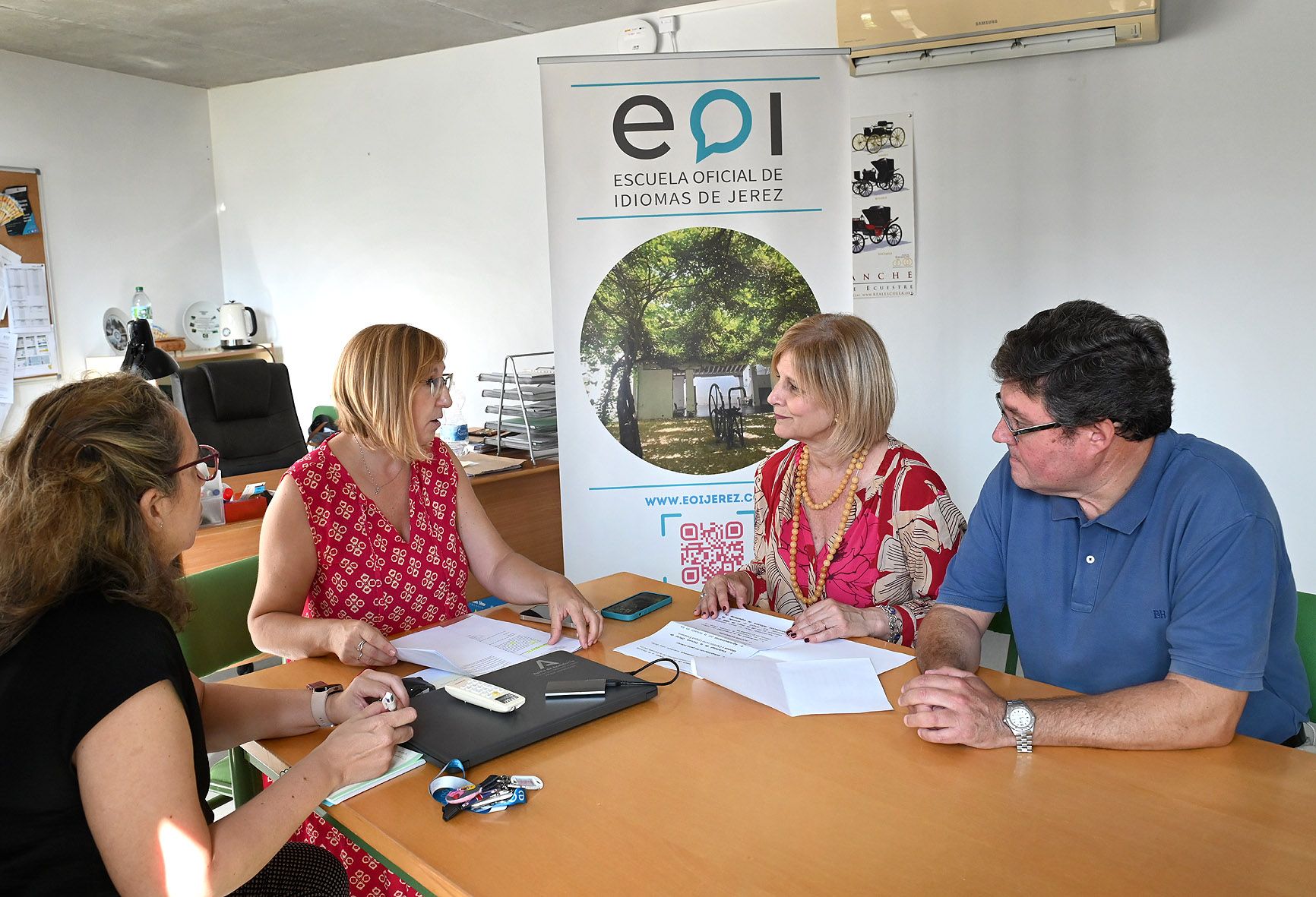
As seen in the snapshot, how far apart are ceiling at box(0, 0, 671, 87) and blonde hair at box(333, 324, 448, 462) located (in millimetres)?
2905

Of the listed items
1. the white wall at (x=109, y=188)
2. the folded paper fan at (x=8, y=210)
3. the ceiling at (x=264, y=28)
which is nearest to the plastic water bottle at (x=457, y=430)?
the ceiling at (x=264, y=28)

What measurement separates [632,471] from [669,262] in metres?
0.74

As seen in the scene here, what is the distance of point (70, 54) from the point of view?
18.5ft

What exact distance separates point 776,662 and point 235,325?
5.73 m

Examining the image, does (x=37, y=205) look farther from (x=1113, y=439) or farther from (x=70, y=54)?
(x=1113, y=439)

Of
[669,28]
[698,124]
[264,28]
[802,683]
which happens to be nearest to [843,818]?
[802,683]

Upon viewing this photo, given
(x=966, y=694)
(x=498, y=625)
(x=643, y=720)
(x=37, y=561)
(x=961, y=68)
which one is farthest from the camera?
(x=961, y=68)

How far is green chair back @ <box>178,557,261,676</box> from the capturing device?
214 centimetres

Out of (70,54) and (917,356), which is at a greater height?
(70,54)

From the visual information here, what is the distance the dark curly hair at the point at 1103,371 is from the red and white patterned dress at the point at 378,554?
1281mm

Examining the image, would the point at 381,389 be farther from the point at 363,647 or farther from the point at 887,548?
the point at 887,548

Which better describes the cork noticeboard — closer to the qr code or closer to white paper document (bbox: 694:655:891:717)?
the qr code

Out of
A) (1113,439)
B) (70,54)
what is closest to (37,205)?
(70,54)

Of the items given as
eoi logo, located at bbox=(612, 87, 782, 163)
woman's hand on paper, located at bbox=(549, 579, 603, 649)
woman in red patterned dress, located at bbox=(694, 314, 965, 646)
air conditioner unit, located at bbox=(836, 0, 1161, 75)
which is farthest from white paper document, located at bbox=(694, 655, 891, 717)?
air conditioner unit, located at bbox=(836, 0, 1161, 75)
